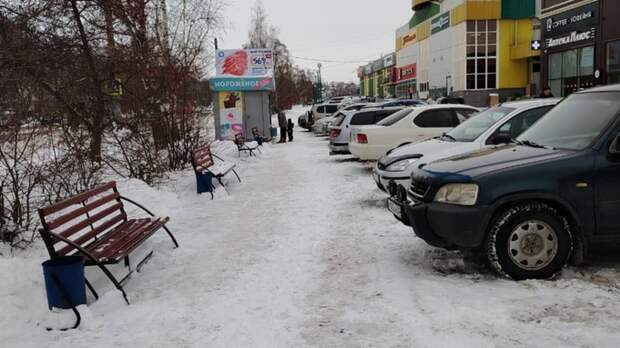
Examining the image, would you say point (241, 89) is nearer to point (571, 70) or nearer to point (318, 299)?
point (571, 70)

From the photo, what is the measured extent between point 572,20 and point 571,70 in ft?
9.58

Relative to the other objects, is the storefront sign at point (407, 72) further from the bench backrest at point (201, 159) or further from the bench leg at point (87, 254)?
the bench leg at point (87, 254)

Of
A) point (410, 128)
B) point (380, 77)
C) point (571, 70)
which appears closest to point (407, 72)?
point (380, 77)

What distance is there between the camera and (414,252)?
655 centimetres

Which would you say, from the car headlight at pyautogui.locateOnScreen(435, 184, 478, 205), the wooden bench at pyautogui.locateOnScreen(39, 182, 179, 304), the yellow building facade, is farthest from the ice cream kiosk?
the yellow building facade

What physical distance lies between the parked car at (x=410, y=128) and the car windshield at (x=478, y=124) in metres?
3.07

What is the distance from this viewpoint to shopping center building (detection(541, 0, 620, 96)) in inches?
1168

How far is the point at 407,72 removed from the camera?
272 feet

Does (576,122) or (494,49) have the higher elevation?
(494,49)

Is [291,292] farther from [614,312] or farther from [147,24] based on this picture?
[147,24]

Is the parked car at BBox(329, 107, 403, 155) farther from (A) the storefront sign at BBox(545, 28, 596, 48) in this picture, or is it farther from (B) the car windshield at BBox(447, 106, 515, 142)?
(A) the storefront sign at BBox(545, 28, 596, 48)

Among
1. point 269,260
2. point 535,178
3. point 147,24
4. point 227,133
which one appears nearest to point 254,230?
point 269,260

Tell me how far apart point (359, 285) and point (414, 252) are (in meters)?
1.28

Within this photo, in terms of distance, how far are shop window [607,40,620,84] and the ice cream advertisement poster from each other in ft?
63.5
